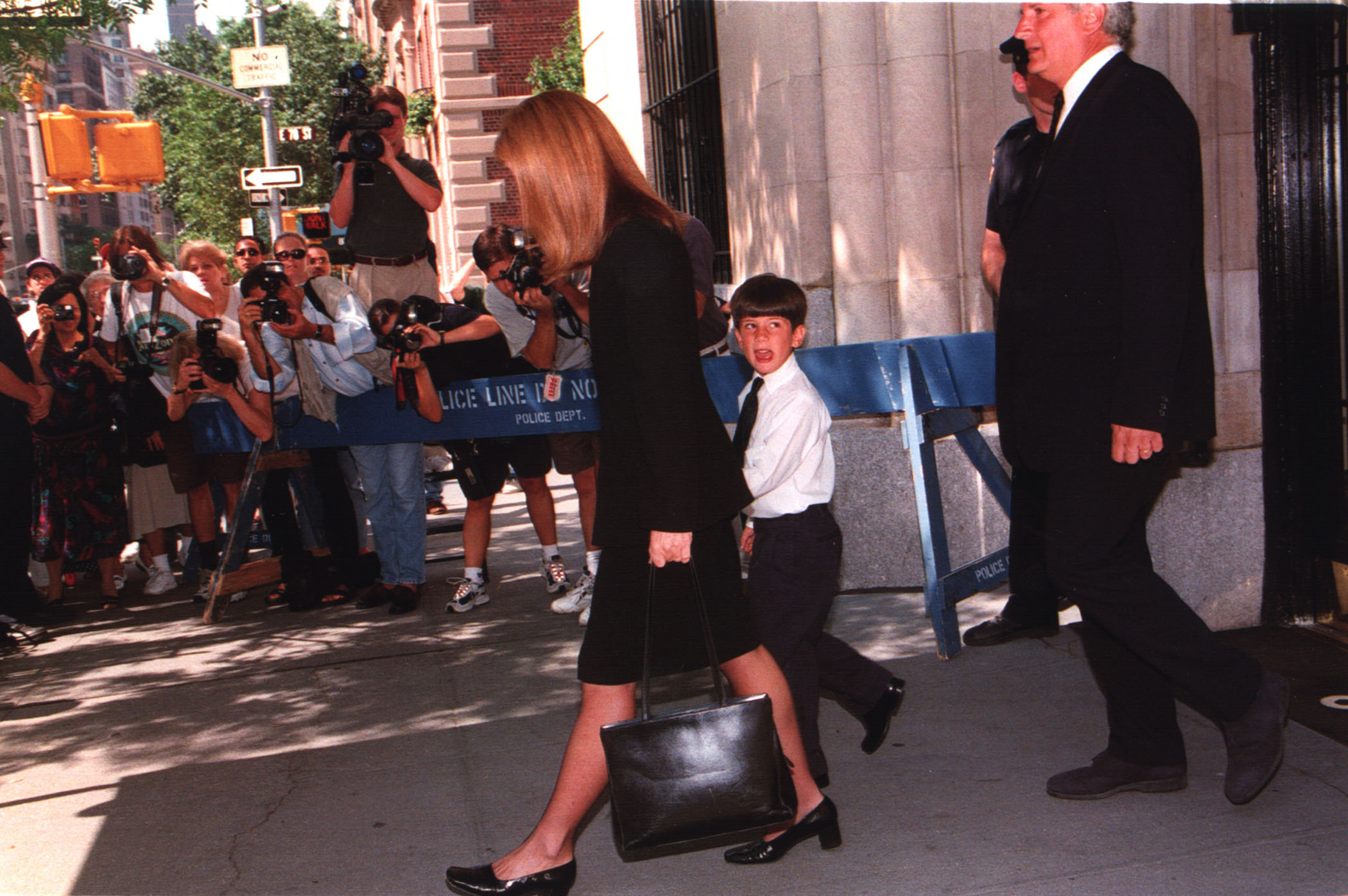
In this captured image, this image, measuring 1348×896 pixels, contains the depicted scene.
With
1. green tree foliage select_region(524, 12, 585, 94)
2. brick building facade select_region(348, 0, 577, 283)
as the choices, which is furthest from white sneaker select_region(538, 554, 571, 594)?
brick building facade select_region(348, 0, 577, 283)

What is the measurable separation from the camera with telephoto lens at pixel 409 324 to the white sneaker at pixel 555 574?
1.38 metres

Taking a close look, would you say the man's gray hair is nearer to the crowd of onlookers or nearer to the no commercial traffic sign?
the crowd of onlookers

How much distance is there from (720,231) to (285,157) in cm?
3416

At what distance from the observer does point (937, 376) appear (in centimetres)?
530

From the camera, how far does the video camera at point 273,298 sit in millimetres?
6340

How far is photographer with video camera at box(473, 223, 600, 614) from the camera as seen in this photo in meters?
5.80

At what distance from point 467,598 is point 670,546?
12.4 ft

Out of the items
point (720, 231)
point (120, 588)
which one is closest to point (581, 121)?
point (720, 231)

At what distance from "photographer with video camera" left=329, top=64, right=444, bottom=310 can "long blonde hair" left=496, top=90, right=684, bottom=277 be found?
148 inches

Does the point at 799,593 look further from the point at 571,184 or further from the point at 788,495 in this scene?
the point at 571,184

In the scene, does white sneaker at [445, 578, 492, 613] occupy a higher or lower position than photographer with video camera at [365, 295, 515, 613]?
lower

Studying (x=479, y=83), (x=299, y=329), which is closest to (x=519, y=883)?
(x=299, y=329)

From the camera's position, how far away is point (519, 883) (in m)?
3.26

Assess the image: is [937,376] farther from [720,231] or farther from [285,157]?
[285,157]
